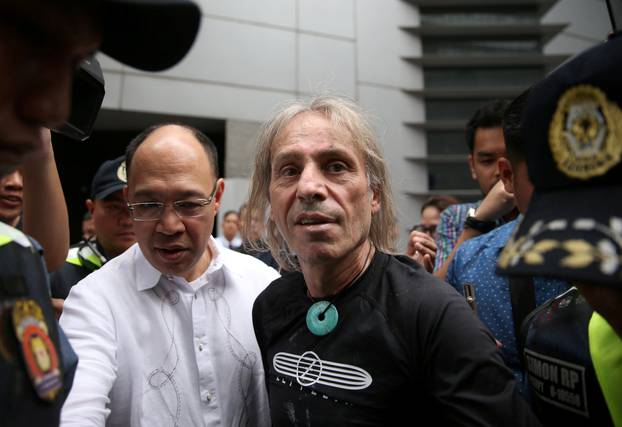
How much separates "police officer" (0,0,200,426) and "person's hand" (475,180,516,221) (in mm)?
1628

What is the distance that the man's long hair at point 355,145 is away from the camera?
5.22 ft

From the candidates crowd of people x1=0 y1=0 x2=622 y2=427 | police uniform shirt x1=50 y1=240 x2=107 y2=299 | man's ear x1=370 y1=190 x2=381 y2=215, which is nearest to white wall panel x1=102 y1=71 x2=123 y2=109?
police uniform shirt x1=50 y1=240 x2=107 y2=299

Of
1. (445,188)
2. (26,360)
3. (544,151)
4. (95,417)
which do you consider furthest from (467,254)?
(445,188)

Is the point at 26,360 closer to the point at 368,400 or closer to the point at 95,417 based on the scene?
the point at 95,417

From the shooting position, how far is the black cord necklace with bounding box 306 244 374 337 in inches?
54.1

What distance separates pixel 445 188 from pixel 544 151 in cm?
959

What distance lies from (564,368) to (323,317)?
2.12 ft

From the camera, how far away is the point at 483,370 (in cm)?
112

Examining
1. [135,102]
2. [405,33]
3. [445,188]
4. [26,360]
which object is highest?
[405,33]

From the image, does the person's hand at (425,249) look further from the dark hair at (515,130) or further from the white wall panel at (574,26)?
the white wall panel at (574,26)

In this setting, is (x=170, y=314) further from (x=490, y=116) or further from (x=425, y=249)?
(x=490, y=116)

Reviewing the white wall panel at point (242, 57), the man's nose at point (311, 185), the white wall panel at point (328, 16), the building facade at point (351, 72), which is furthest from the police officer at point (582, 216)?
the white wall panel at point (328, 16)

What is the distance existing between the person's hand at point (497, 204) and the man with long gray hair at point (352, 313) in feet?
2.12

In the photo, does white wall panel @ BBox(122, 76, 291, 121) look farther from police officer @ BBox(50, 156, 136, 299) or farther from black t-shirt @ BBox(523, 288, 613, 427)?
black t-shirt @ BBox(523, 288, 613, 427)
